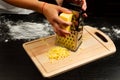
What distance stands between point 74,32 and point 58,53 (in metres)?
0.12

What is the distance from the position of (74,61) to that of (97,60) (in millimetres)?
116

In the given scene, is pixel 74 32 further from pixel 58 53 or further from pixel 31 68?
pixel 31 68

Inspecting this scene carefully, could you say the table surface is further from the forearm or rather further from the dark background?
the dark background

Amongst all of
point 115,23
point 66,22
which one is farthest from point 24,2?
point 115,23

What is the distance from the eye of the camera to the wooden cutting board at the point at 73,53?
0.99 m

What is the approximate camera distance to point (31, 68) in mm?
998

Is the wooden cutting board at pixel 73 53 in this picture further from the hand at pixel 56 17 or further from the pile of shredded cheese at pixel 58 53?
the hand at pixel 56 17

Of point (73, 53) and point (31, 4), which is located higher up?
point (31, 4)

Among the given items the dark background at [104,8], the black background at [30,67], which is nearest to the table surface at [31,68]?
the black background at [30,67]

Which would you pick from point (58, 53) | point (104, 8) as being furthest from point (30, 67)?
point (104, 8)

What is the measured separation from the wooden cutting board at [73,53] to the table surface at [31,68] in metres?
0.02

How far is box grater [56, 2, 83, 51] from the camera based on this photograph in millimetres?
975

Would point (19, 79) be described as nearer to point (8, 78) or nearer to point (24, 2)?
point (8, 78)

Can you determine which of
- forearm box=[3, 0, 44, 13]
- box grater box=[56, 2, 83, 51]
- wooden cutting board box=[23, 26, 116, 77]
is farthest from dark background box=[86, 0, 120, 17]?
forearm box=[3, 0, 44, 13]
